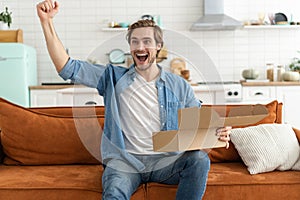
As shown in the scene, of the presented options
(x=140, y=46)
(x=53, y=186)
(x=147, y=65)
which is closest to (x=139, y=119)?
(x=147, y=65)

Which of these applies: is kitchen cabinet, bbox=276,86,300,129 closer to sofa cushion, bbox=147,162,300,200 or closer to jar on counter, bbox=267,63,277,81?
jar on counter, bbox=267,63,277,81

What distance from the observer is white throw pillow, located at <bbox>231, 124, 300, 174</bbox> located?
3055 mm

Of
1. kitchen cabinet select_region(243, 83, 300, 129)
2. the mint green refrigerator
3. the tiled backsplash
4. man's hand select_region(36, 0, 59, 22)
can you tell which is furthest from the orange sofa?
the tiled backsplash

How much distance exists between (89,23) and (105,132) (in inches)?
155

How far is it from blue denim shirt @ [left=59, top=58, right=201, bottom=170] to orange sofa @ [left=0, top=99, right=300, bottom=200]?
0.12 m

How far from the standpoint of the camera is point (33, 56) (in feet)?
20.9

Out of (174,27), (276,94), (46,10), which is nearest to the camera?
(46,10)

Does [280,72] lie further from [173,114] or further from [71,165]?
[173,114]

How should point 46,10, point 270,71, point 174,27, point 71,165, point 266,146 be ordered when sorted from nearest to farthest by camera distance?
point 46,10 < point 266,146 < point 71,165 < point 270,71 < point 174,27

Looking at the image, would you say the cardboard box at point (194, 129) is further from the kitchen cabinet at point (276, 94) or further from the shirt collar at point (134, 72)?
the kitchen cabinet at point (276, 94)

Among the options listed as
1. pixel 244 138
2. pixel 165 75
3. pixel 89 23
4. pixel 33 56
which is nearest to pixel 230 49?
pixel 89 23

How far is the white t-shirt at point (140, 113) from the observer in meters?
2.70

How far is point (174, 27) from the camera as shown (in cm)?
661

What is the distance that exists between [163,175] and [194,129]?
1.53ft
